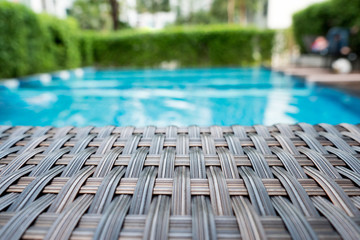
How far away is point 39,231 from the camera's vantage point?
0.47 meters

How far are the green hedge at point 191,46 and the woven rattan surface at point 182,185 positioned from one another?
10347 mm

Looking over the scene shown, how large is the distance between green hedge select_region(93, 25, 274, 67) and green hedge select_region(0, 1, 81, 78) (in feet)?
8.14

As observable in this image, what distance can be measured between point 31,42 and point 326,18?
9.14 metres

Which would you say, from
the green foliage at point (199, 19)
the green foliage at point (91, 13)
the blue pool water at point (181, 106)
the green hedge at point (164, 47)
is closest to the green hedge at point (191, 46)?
the green hedge at point (164, 47)

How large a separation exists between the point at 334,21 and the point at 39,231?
9.23 m

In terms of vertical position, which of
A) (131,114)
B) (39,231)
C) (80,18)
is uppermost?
(80,18)

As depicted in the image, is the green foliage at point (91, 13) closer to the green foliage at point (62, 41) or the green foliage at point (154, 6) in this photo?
the green foliage at point (154, 6)

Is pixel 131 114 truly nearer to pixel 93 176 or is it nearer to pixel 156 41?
pixel 93 176

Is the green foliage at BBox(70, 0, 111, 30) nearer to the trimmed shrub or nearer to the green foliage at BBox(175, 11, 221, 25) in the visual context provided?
the green foliage at BBox(175, 11, 221, 25)

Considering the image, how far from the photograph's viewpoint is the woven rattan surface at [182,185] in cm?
47

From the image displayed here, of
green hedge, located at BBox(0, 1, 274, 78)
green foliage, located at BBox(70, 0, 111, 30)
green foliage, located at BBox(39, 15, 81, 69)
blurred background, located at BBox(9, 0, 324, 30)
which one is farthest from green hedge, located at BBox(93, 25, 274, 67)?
green foliage, located at BBox(70, 0, 111, 30)

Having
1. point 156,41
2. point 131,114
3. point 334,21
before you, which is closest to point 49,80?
point 131,114

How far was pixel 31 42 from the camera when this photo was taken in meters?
6.43

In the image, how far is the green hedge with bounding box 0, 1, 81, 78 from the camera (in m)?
5.48
